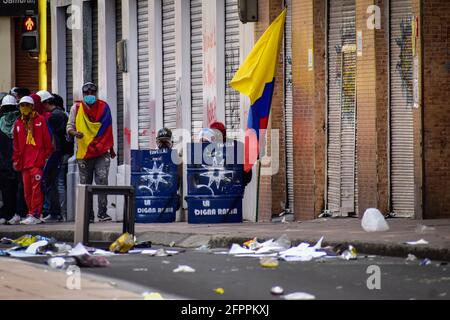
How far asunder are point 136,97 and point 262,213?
19.7 ft

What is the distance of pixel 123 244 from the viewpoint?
1698 centimetres

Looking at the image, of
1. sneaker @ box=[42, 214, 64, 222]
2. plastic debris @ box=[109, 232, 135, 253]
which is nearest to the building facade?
sneaker @ box=[42, 214, 64, 222]

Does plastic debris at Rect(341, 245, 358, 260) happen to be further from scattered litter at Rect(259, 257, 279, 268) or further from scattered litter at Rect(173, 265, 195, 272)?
scattered litter at Rect(173, 265, 195, 272)

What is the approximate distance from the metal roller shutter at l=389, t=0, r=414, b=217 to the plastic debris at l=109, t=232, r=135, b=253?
16.6 ft

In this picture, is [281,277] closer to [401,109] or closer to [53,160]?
[401,109]

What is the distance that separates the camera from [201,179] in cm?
2125

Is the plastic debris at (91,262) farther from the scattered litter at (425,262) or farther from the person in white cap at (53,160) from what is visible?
the person in white cap at (53,160)

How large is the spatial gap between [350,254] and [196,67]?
39.7ft

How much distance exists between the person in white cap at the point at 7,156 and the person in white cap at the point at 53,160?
50 centimetres

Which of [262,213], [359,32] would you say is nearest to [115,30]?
[262,213]

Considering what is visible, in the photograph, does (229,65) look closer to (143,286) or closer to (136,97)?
(136,97)

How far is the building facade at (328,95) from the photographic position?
20.5 metres

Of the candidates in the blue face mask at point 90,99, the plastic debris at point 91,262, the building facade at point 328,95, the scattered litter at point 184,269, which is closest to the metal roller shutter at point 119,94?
the building facade at point 328,95

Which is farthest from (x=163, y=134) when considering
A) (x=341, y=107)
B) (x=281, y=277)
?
(x=281, y=277)
